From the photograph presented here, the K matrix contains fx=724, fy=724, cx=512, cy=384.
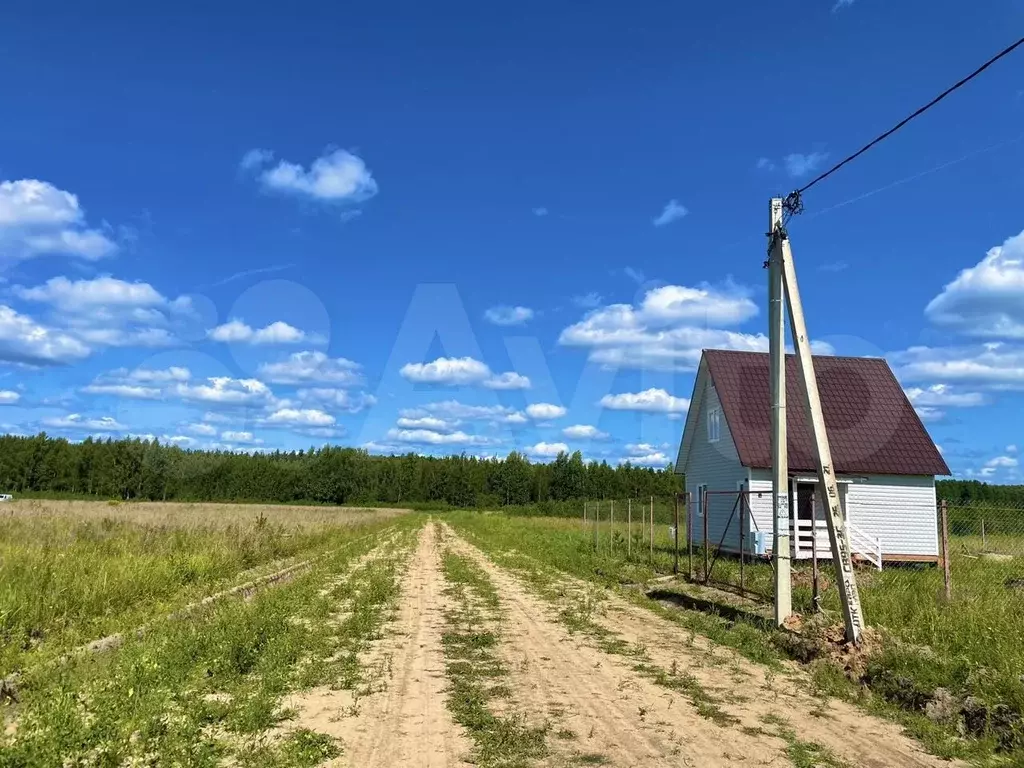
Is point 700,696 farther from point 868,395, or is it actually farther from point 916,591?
point 868,395

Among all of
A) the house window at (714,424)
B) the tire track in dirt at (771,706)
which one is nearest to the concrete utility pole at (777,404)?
the tire track in dirt at (771,706)

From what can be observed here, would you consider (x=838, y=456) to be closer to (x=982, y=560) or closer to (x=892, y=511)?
(x=892, y=511)

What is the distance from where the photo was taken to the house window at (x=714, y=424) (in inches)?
961

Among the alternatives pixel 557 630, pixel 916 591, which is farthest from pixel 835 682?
pixel 916 591

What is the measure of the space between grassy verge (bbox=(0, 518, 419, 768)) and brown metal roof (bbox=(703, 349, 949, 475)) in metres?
15.7

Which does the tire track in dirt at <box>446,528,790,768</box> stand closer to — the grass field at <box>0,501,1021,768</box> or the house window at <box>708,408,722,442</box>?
the grass field at <box>0,501,1021,768</box>

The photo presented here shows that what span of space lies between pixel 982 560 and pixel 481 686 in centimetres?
1849

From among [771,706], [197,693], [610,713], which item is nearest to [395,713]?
[197,693]

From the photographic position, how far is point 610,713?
20.2 ft

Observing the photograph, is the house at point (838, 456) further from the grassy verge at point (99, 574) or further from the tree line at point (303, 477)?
the tree line at point (303, 477)

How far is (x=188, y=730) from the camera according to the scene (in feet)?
16.3

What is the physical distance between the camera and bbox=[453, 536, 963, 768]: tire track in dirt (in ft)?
17.8

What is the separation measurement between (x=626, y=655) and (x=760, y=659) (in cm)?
159

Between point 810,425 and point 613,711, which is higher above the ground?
point 810,425
